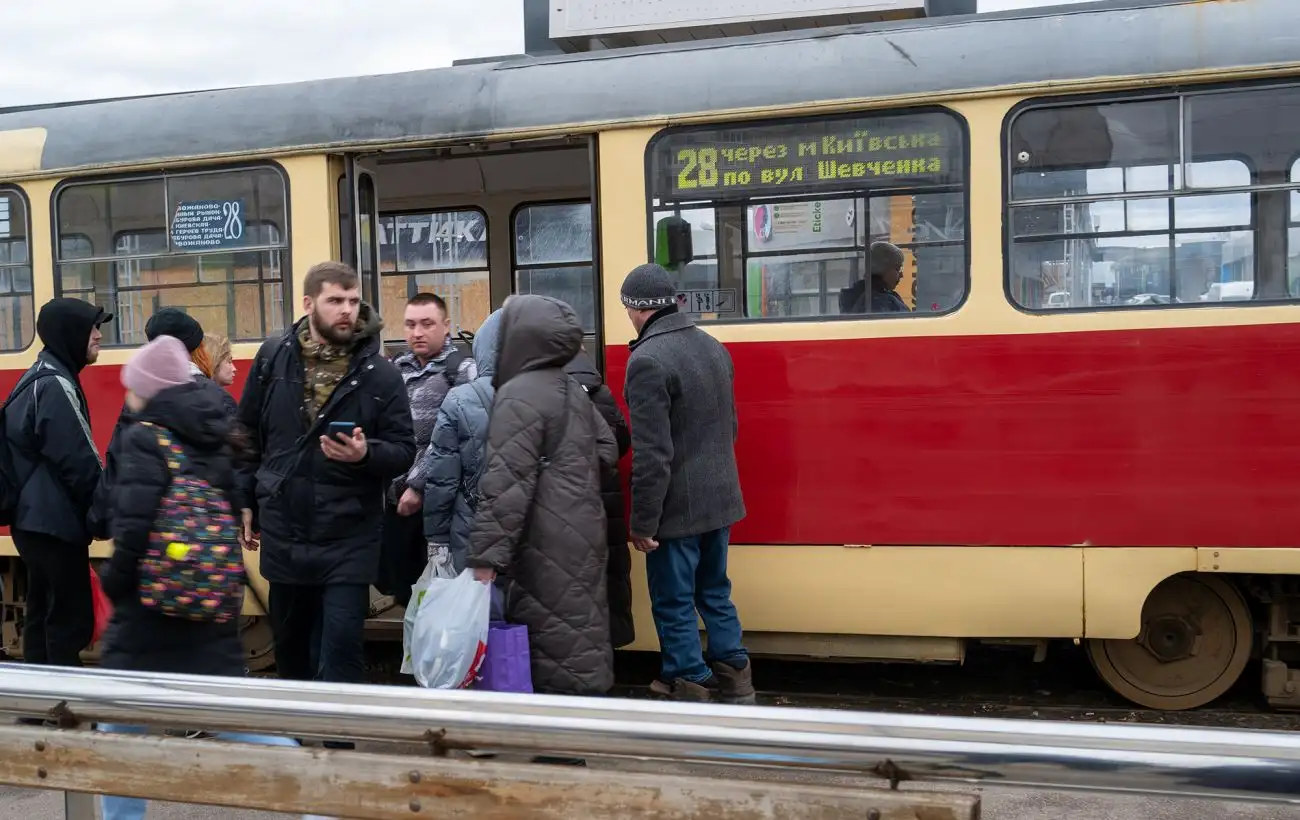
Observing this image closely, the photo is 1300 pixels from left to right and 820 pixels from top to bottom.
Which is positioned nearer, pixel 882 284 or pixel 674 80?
pixel 882 284

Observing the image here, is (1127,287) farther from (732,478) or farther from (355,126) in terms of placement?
(355,126)

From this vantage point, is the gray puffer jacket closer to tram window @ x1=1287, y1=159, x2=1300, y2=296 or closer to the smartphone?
the smartphone

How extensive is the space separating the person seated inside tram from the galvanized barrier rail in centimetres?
320

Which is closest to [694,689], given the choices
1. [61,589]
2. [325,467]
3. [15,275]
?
[325,467]

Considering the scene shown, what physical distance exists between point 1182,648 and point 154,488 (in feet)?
14.4

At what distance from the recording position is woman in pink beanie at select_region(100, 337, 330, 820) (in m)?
3.40

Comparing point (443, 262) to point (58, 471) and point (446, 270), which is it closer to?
point (446, 270)

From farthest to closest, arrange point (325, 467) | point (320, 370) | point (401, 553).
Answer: point (401, 553), point (320, 370), point (325, 467)

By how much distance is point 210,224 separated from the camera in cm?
601

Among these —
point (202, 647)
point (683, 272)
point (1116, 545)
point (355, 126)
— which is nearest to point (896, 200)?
point (683, 272)

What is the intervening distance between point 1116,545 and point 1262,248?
1.36 m

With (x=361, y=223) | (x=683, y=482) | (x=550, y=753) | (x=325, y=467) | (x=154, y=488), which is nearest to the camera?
(x=550, y=753)

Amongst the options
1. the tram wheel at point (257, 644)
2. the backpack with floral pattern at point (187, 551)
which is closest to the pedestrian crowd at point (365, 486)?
the backpack with floral pattern at point (187, 551)

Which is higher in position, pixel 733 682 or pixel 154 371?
pixel 154 371
